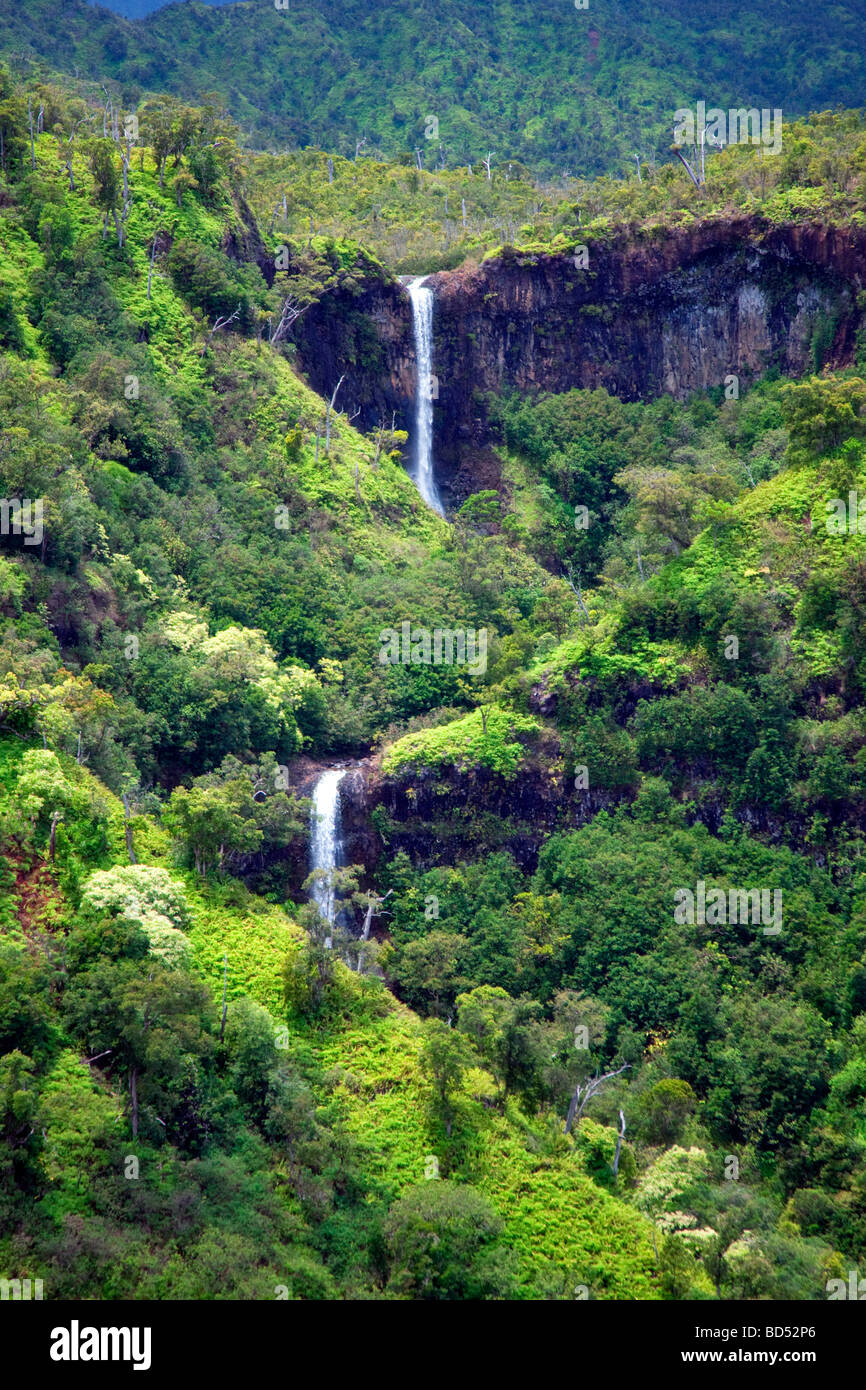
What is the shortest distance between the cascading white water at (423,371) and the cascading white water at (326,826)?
874 inches

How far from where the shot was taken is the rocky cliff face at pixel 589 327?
55688 millimetres

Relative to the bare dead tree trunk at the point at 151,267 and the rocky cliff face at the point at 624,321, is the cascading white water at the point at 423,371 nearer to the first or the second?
the rocky cliff face at the point at 624,321

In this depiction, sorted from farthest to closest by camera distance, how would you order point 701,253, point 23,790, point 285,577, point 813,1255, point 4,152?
point 701,253, point 4,152, point 285,577, point 23,790, point 813,1255

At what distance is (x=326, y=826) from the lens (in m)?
39.6

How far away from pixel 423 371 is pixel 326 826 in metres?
27.1

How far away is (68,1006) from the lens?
2692 centimetres

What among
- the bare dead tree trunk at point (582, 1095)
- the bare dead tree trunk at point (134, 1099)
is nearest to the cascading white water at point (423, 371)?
the bare dead tree trunk at point (582, 1095)

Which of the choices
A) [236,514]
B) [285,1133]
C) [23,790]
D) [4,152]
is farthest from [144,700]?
[4,152]

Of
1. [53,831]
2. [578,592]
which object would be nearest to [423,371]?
[578,592]

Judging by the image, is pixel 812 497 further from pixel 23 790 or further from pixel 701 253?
pixel 23 790

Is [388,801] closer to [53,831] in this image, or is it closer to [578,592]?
[578,592]

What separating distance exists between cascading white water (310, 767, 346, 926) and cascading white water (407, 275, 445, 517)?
2219 cm

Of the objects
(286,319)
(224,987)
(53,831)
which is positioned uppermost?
(286,319)

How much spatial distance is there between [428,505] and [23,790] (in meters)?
30.0
